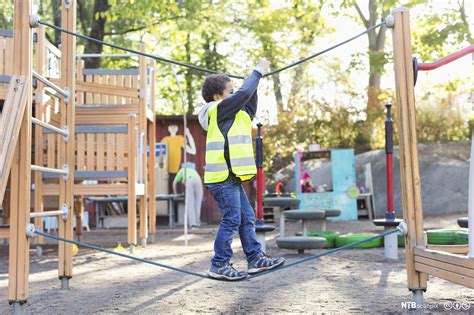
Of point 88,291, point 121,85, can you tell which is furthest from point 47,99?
point 88,291

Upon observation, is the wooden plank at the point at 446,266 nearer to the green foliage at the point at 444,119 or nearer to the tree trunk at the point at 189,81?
the green foliage at the point at 444,119

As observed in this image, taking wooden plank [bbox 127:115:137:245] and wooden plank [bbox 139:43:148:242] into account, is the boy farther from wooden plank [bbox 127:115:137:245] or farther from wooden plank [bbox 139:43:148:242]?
wooden plank [bbox 139:43:148:242]

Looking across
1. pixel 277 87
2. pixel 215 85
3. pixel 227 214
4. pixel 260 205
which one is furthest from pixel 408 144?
pixel 277 87

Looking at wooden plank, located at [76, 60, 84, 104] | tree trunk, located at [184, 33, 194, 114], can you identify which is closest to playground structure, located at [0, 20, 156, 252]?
wooden plank, located at [76, 60, 84, 104]

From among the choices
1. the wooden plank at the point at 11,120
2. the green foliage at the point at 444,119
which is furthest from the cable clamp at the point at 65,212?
the green foliage at the point at 444,119

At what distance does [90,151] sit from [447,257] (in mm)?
5083

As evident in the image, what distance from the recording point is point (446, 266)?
3592 millimetres

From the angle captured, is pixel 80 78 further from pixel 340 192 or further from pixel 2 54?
pixel 340 192

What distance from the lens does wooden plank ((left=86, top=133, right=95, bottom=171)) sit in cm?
761

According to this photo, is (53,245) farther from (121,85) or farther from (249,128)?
(249,128)

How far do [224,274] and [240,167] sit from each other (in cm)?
70

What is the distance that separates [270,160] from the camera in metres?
20.2

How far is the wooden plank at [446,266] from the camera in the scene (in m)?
3.37

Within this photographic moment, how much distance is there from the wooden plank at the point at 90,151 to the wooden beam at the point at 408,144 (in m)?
4.42
